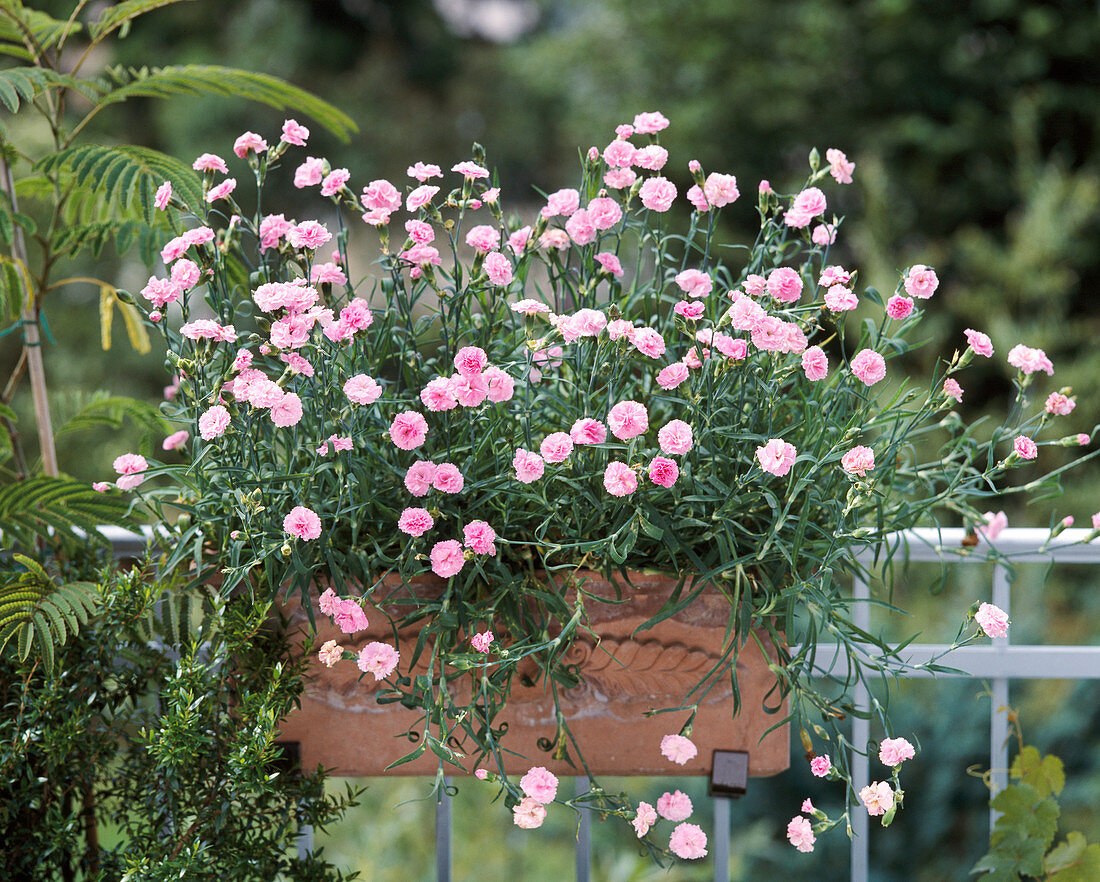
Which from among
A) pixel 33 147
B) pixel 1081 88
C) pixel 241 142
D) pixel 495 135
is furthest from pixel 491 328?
pixel 495 135

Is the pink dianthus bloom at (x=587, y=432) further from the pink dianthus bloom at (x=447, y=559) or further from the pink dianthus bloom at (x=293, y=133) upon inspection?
the pink dianthus bloom at (x=293, y=133)

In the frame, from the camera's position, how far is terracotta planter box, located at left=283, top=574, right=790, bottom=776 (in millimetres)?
918

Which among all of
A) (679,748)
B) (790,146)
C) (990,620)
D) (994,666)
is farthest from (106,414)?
(790,146)

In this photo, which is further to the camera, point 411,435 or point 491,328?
point 491,328

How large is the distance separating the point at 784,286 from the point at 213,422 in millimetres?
525

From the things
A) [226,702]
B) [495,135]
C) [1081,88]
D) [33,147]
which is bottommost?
[226,702]

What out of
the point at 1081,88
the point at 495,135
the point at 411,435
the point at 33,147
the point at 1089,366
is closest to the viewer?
the point at 411,435

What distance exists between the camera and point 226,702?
923 millimetres

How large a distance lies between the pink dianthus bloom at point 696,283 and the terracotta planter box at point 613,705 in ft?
0.97

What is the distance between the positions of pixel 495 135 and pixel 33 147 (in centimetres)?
439

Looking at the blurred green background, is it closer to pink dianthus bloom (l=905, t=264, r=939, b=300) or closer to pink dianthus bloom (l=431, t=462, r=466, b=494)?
pink dianthus bloom (l=905, t=264, r=939, b=300)

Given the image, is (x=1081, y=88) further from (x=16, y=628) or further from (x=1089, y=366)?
(x=16, y=628)

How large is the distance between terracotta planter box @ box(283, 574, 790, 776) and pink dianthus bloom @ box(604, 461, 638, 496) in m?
0.16

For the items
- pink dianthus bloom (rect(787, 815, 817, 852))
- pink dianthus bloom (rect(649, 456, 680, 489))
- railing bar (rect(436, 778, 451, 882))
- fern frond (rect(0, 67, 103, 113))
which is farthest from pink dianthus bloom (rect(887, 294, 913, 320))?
fern frond (rect(0, 67, 103, 113))
